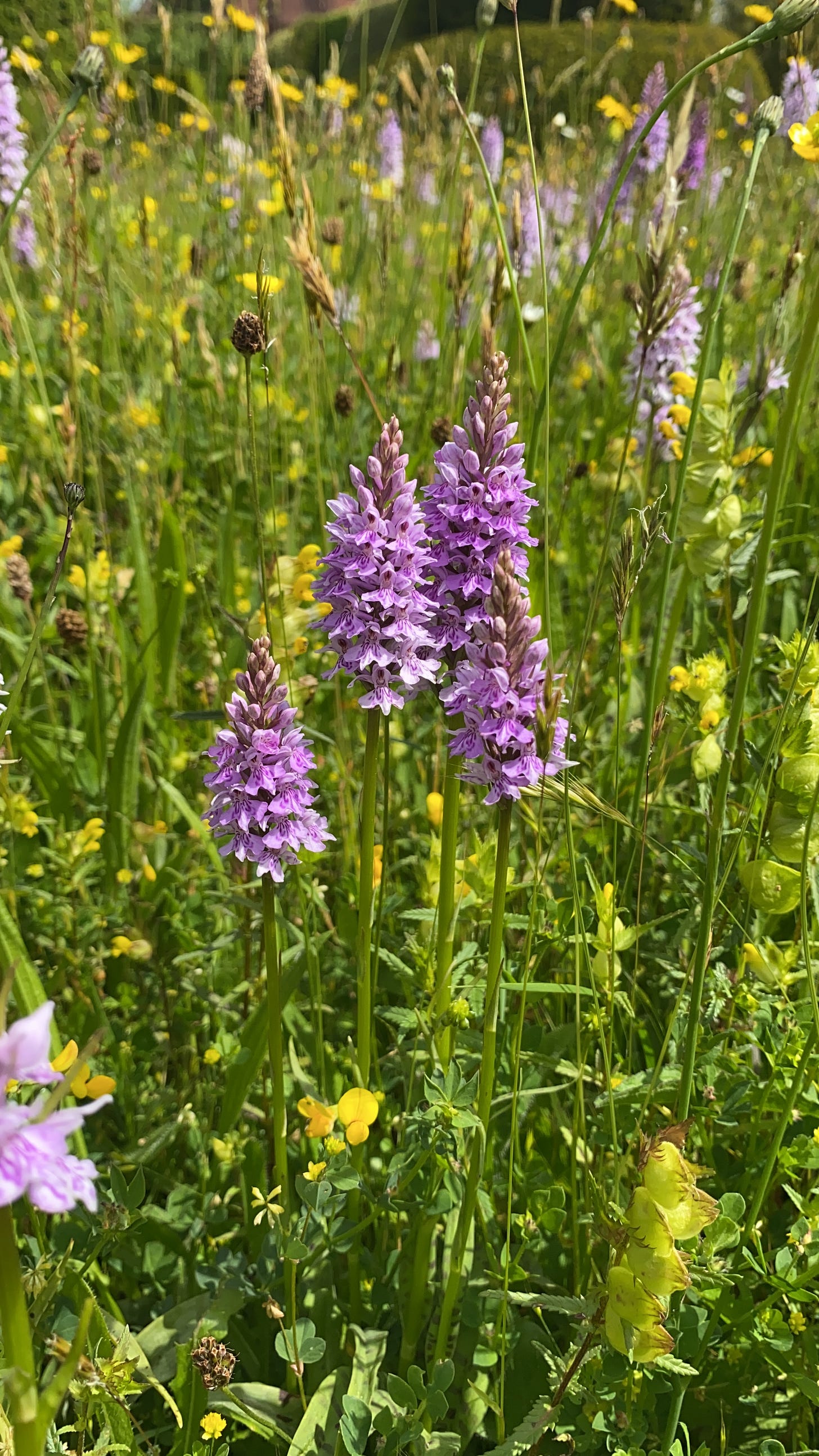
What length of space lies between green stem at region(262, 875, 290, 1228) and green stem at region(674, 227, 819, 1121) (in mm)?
470

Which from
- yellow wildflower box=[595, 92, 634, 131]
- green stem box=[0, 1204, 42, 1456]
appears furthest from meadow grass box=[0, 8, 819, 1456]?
yellow wildflower box=[595, 92, 634, 131]

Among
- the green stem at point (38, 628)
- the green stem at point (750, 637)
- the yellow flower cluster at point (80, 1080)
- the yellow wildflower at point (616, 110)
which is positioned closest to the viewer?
the green stem at point (750, 637)

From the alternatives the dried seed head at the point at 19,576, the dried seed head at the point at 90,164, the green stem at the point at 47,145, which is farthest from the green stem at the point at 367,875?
the dried seed head at the point at 90,164

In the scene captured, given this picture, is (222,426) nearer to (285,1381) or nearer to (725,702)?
(725,702)

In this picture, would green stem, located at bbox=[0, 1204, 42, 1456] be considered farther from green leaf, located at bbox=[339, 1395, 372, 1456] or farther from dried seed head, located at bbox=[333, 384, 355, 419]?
dried seed head, located at bbox=[333, 384, 355, 419]

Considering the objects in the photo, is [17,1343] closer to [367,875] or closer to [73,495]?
[367,875]

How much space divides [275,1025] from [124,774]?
103 cm

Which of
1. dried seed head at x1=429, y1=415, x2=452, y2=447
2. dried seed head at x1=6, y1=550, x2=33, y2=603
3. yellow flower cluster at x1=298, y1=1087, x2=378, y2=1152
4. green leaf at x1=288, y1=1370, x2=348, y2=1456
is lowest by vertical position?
green leaf at x1=288, y1=1370, x2=348, y2=1456

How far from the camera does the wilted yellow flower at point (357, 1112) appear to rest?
124cm

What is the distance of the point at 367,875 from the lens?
119cm

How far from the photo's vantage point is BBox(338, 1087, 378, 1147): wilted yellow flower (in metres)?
1.24

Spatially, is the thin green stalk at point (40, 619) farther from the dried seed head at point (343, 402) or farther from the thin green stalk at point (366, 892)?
the dried seed head at point (343, 402)

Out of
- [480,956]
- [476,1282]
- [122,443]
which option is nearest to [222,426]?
[122,443]

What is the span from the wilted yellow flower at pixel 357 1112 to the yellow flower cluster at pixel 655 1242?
0.37m
